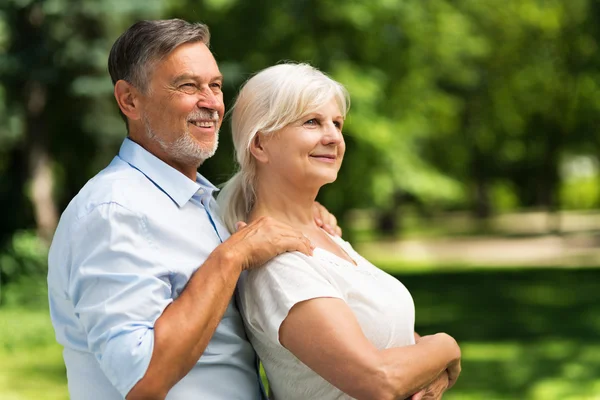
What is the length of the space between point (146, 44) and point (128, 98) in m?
0.19

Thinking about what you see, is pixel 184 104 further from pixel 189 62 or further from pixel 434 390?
pixel 434 390

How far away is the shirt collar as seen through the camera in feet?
8.29

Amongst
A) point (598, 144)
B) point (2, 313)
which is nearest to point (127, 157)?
point (2, 313)

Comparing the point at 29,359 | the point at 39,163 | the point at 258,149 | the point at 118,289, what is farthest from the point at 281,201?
the point at 39,163

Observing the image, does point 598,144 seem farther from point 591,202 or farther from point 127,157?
point 591,202

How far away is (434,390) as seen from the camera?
2.60 meters

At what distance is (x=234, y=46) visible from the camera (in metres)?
16.2

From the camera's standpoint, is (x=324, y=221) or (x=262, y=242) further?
(x=324, y=221)

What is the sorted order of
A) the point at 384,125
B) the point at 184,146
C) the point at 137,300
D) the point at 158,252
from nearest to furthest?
1. the point at 137,300
2. the point at 158,252
3. the point at 184,146
4. the point at 384,125

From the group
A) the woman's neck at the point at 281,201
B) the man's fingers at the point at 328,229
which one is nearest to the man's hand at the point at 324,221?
the man's fingers at the point at 328,229

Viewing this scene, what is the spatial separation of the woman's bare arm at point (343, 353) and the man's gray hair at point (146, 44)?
81 cm

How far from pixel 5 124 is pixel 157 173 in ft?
49.6

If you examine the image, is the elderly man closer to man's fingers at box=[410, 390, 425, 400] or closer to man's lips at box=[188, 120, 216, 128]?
man's lips at box=[188, 120, 216, 128]

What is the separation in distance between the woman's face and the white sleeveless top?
233 mm
